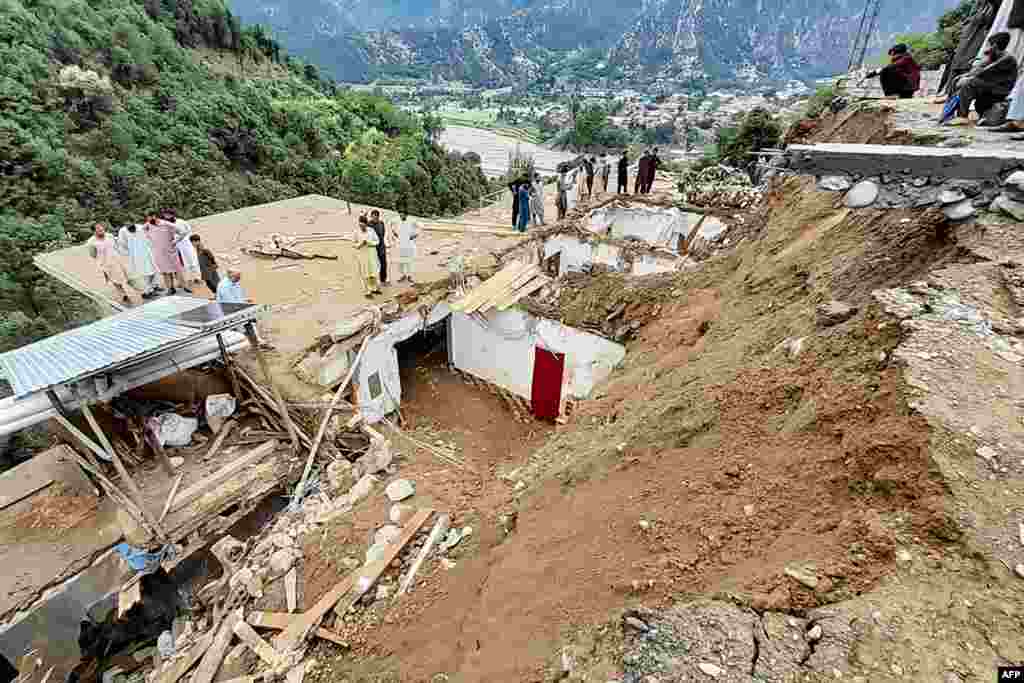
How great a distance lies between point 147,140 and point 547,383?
29580mm

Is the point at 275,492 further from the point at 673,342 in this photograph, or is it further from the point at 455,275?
the point at 673,342

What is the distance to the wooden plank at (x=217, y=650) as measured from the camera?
5297 millimetres

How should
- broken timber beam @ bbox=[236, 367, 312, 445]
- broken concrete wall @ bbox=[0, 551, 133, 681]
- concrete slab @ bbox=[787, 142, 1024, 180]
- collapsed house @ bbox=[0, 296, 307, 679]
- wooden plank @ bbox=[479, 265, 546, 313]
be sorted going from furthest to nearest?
1. wooden plank @ bbox=[479, 265, 546, 313]
2. broken timber beam @ bbox=[236, 367, 312, 445]
3. collapsed house @ bbox=[0, 296, 307, 679]
4. broken concrete wall @ bbox=[0, 551, 133, 681]
5. concrete slab @ bbox=[787, 142, 1024, 180]

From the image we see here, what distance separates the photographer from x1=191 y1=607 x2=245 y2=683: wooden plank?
17.4 feet

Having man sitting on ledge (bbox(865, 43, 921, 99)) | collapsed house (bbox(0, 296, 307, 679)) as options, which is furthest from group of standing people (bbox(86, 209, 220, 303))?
man sitting on ledge (bbox(865, 43, 921, 99))

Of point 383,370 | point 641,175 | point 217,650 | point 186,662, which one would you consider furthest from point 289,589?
point 641,175

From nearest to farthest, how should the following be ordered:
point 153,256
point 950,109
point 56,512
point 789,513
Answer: point 789,513, point 56,512, point 950,109, point 153,256

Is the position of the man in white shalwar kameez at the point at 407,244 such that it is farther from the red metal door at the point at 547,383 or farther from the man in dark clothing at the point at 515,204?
the man in dark clothing at the point at 515,204

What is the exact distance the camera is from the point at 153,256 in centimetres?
1058

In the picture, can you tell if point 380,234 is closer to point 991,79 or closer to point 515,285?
point 515,285

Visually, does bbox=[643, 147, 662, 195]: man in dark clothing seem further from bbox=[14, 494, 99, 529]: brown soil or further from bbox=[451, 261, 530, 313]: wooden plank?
bbox=[14, 494, 99, 529]: brown soil

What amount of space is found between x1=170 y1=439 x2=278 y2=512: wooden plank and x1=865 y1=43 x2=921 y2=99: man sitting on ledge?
612 inches

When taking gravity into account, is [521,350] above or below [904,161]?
below

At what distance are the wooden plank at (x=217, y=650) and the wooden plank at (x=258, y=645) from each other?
0.38 feet
